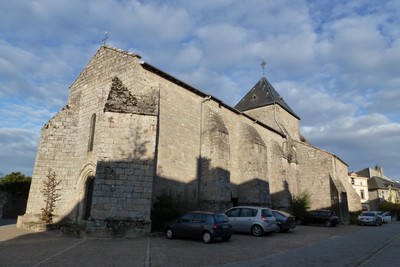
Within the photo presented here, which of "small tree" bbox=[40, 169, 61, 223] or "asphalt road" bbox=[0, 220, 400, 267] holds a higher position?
"small tree" bbox=[40, 169, 61, 223]

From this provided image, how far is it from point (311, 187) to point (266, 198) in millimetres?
9185

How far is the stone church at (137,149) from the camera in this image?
11242 mm

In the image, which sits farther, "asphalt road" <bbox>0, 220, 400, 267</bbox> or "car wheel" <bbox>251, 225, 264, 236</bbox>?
"car wheel" <bbox>251, 225, 264, 236</bbox>

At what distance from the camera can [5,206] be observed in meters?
23.0

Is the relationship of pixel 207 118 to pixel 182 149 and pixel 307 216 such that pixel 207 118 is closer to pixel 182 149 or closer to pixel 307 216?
pixel 182 149

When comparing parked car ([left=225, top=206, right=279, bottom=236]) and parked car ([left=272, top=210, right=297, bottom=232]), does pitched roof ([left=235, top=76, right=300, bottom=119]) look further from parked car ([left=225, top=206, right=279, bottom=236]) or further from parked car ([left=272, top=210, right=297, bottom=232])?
parked car ([left=225, top=206, right=279, bottom=236])

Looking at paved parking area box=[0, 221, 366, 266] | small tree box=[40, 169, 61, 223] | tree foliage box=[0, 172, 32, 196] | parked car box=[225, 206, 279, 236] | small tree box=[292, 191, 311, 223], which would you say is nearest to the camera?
paved parking area box=[0, 221, 366, 266]

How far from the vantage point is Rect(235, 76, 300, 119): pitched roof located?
98.0ft

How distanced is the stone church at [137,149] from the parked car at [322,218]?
407cm

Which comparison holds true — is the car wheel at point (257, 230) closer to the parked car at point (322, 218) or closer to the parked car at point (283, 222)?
the parked car at point (283, 222)

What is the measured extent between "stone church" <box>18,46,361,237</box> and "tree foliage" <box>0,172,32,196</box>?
401 inches

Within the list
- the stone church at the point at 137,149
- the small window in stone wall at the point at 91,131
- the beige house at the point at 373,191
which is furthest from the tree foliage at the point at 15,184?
the beige house at the point at 373,191

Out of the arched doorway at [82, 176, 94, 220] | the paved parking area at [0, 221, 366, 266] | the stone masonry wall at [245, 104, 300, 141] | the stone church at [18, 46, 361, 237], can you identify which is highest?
the stone masonry wall at [245, 104, 300, 141]

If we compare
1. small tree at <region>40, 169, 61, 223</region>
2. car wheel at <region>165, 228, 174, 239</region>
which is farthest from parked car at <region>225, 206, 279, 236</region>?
small tree at <region>40, 169, 61, 223</region>
